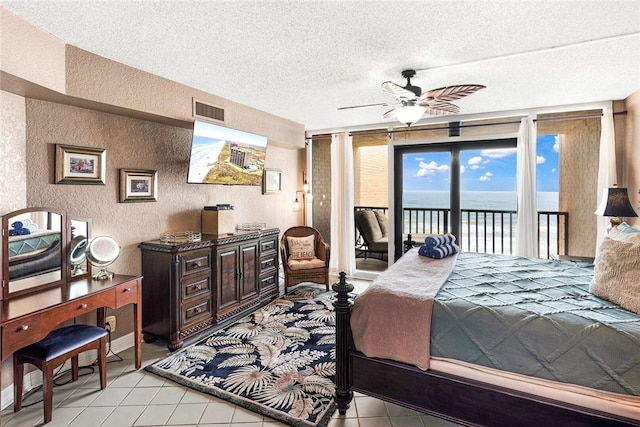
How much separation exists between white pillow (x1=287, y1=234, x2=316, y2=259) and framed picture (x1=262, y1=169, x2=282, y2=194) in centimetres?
82

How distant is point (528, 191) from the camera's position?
4305 millimetres

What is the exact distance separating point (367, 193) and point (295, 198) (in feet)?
5.11

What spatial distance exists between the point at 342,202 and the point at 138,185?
3.10 metres

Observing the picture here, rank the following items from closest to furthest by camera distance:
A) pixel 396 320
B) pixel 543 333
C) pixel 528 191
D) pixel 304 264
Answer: pixel 543 333, pixel 396 320, pixel 528 191, pixel 304 264

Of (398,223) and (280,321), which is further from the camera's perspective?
(398,223)

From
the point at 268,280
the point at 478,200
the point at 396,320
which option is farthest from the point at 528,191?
the point at 268,280

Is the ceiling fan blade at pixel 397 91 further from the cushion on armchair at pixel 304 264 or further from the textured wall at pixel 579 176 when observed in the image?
the textured wall at pixel 579 176

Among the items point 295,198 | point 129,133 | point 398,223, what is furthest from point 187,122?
point 398,223

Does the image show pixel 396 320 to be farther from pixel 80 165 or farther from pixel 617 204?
pixel 617 204

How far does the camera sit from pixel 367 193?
21.4 ft

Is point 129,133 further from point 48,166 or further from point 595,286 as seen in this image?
point 595,286

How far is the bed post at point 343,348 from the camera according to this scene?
84.8 inches

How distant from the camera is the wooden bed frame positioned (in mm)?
1620

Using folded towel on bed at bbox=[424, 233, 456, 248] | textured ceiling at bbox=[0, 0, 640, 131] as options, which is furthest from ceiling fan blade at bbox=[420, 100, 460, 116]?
folded towel on bed at bbox=[424, 233, 456, 248]
